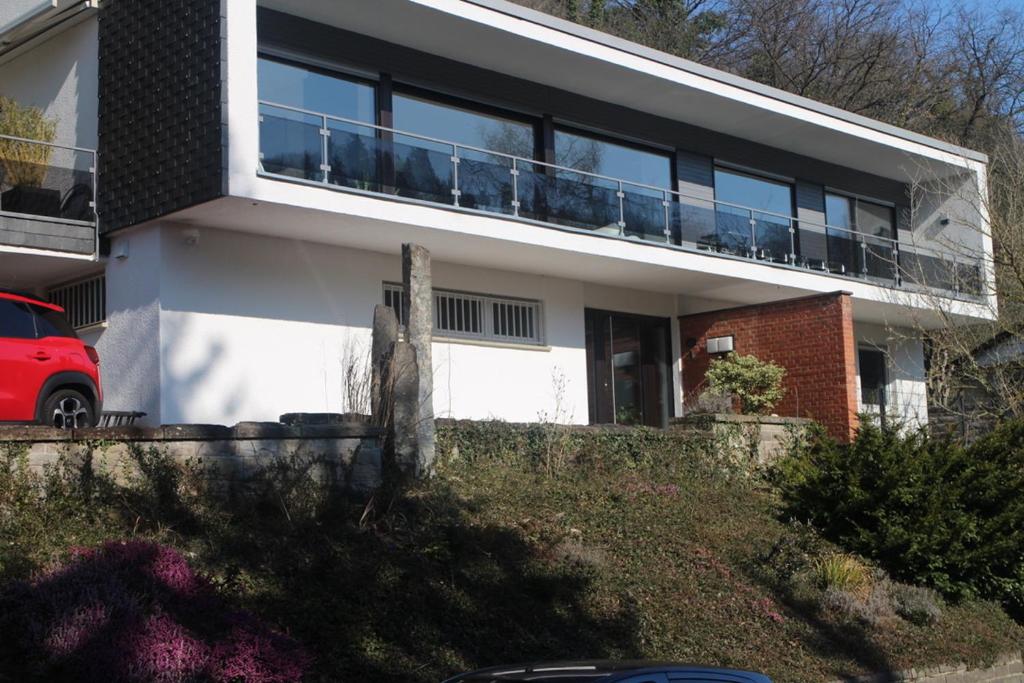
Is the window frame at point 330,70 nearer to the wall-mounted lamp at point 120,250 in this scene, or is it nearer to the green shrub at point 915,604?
the wall-mounted lamp at point 120,250

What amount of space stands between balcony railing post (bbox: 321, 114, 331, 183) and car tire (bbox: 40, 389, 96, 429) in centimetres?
437

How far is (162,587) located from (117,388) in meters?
7.53

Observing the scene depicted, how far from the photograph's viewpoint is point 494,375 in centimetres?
1933

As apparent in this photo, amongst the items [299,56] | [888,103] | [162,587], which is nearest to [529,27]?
[299,56]

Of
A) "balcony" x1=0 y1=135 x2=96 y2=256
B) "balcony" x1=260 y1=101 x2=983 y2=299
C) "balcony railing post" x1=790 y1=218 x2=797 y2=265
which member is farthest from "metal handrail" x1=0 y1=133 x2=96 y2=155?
"balcony railing post" x1=790 y1=218 x2=797 y2=265

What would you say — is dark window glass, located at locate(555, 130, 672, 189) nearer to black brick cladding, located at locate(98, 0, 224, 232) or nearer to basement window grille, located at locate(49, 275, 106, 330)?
black brick cladding, located at locate(98, 0, 224, 232)

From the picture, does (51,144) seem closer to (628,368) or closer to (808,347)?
(628,368)

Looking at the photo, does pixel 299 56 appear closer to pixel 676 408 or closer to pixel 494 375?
pixel 494 375

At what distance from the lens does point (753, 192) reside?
24656 millimetres

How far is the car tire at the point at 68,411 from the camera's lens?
12719 millimetres

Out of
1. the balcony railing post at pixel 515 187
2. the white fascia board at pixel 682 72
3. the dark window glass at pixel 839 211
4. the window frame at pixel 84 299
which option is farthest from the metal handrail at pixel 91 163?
the dark window glass at pixel 839 211

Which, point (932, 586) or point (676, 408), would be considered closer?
point (932, 586)

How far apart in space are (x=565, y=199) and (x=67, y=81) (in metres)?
7.80

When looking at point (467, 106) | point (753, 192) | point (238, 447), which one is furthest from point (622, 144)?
point (238, 447)
